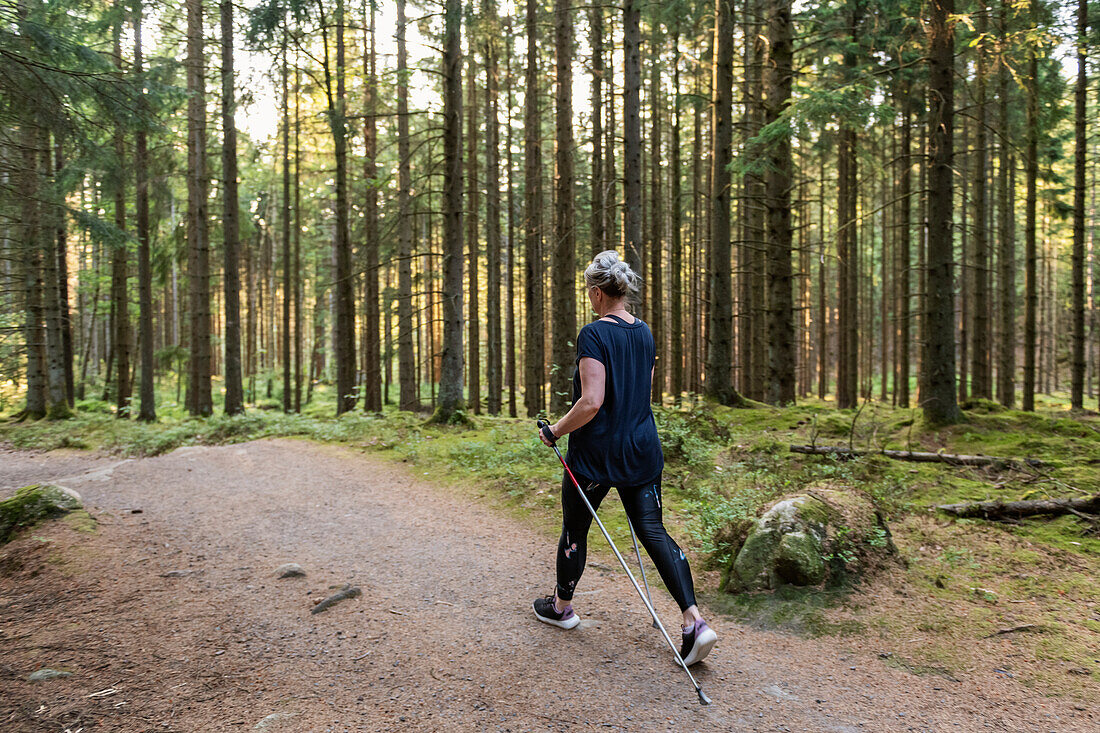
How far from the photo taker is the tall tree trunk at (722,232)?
1173cm

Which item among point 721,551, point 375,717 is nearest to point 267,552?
point 375,717

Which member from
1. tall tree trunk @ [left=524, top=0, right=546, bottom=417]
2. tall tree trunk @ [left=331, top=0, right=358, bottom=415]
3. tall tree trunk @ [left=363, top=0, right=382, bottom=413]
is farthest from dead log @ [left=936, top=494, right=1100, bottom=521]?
tall tree trunk @ [left=363, top=0, right=382, bottom=413]

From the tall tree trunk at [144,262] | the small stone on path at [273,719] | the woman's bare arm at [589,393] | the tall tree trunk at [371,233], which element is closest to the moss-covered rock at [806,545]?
the woman's bare arm at [589,393]

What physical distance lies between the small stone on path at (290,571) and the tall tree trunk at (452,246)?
6666 mm

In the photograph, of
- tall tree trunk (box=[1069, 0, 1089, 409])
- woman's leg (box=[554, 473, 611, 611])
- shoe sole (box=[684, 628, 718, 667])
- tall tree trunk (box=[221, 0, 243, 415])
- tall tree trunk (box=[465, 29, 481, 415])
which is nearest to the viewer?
shoe sole (box=[684, 628, 718, 667])

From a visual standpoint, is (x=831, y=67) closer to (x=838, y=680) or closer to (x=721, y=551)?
(x=721, y=551)

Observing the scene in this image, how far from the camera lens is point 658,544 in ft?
11.2

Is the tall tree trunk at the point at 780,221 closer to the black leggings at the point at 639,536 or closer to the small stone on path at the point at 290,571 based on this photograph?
the black leggings at the point at 639,536

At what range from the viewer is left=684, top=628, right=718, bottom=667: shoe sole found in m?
3.25

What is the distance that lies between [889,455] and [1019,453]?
1476 mm

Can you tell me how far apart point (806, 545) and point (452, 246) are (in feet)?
30.0

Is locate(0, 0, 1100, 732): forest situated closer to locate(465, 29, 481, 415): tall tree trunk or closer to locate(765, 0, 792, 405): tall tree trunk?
locate(765, 0, 792, 405): tall tree trunk

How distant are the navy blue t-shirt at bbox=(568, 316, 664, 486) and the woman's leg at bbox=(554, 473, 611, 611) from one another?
0.13m

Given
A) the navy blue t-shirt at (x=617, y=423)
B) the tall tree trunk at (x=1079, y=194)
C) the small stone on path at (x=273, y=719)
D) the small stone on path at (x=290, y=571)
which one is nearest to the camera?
the small stone on path at (x=273, y=719)
